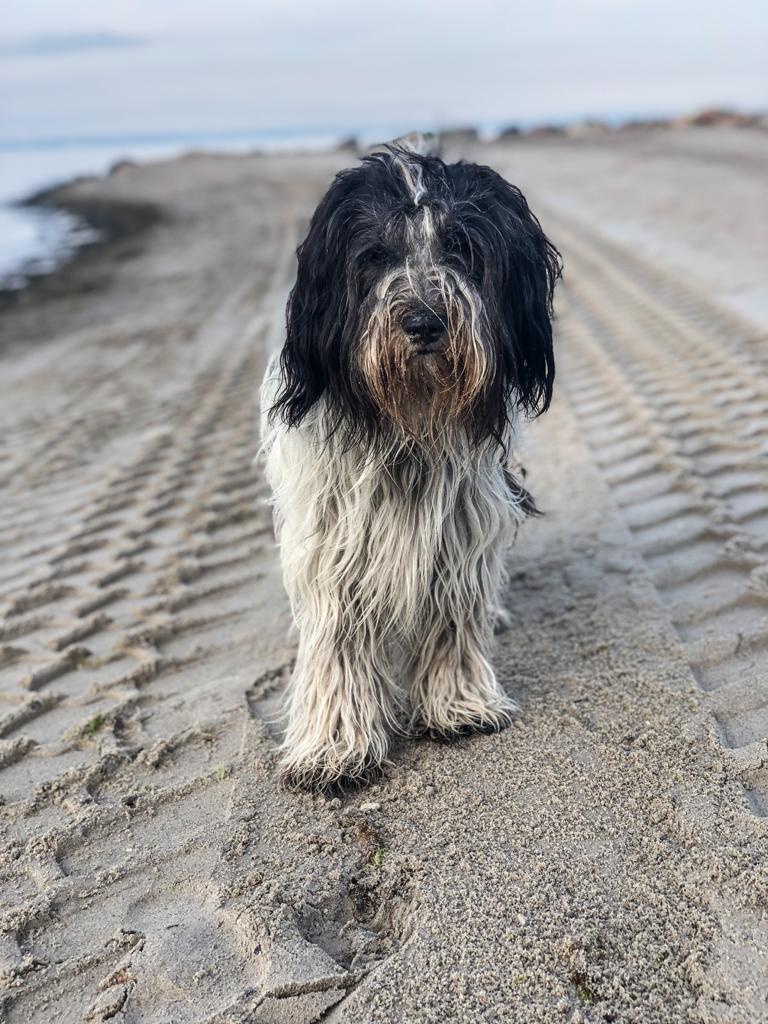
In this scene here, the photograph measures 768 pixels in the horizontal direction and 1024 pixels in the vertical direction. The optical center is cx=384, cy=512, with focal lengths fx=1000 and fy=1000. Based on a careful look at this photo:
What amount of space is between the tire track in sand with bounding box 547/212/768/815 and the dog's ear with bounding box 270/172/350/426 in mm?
1611

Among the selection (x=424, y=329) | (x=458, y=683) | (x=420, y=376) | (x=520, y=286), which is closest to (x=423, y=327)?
(x=424, y=329)

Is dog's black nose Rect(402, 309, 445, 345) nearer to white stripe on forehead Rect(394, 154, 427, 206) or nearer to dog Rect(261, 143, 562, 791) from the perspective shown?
dog Rect(261, 143, 562, 791)

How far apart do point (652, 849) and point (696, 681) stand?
34.0 inches

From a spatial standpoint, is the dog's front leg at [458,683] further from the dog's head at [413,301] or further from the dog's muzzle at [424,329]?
the dog's muzzle at [424,329]

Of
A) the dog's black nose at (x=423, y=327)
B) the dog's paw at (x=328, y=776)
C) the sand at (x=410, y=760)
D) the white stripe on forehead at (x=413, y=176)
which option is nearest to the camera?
the sand at (x=410, y=760)

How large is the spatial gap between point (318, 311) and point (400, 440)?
0.44 m

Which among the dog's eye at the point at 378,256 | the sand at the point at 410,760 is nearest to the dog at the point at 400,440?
the dog's eye at the point at 378,256

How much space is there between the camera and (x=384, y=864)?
105 inches

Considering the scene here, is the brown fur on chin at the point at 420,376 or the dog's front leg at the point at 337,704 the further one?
the dog's front leg at the point at 337,704

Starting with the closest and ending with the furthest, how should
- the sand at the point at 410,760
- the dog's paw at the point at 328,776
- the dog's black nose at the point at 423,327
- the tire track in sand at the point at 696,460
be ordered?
the sand at the point at 410,760, the dog's black nose at the point at 423,327, the dog's paw at the point at 328,776, the tire track in sand at the point at 696,460

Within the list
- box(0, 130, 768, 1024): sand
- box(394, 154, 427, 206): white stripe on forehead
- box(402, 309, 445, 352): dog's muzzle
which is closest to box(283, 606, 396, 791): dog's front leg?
box(0, 130, 768, 1024): sand

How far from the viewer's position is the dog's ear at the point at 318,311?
9.14 ft

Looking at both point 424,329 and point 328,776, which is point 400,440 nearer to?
point 424,329

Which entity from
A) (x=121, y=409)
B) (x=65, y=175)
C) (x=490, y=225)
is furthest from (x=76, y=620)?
(x=65, y=175)
